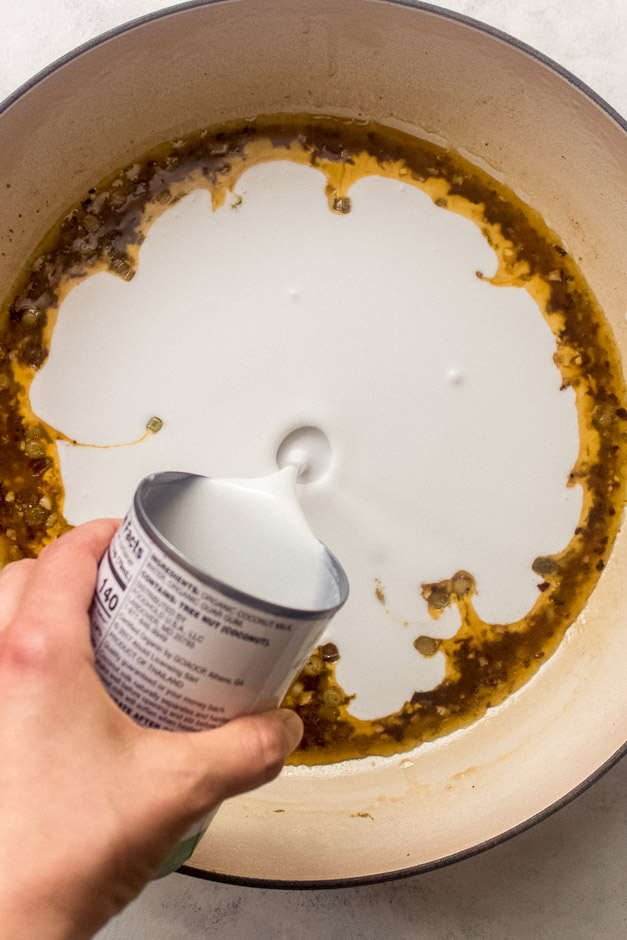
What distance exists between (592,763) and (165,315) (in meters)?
0.58

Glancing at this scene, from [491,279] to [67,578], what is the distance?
1.66 feet

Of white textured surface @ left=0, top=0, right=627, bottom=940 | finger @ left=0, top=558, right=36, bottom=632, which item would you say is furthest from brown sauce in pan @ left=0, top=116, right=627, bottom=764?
finger @ left=0, top=558, right=36, bottom=632

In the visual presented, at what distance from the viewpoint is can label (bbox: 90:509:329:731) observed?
32 cm

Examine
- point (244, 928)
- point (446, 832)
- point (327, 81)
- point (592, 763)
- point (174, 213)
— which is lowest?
point (244, 928)

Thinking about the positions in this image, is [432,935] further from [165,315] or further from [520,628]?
[165,315]

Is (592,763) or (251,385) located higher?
(251,385)

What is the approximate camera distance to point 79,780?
332mm

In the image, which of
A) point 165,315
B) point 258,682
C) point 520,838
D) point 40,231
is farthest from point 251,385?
point 520,838

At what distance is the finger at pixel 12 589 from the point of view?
40 centimetres

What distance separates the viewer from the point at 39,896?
1.05 feet

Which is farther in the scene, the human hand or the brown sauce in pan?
the brown sauce in pan

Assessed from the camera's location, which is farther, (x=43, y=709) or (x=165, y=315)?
(x=165, y=315)

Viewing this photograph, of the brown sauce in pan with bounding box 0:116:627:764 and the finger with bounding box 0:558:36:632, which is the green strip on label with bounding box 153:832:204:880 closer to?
the finger with bounding box 0:558:36:632

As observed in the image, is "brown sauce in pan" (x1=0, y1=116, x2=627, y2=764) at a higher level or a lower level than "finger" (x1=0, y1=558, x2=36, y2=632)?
higher
